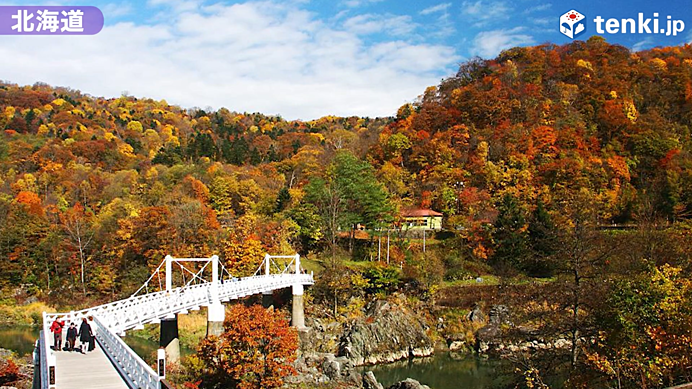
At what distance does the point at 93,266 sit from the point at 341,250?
17445mm

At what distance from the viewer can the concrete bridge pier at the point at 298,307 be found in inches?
1173

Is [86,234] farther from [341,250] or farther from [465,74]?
[465,74]

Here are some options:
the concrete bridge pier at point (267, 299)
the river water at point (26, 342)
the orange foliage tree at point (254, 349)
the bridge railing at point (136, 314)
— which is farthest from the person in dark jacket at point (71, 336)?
the concrete bridge pier at point (267, 299)

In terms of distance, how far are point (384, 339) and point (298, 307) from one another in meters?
5.72

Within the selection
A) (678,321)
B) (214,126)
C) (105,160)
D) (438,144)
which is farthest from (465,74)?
(678,321)

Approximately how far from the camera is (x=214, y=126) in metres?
95.0

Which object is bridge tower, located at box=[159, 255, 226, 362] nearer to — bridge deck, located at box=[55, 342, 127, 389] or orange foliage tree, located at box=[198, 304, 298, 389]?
orange foliage tree, located at box=[198, 304, 298, 389]

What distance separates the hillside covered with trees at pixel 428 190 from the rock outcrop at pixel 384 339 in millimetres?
4475

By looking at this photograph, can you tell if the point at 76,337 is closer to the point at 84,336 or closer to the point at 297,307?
the point at 84,336

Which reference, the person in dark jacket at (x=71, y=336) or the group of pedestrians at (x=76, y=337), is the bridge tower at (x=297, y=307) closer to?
the group of pedestrians at (x=76, y=337)

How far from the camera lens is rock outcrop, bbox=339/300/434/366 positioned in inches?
1018

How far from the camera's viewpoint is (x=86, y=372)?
36.1 ft

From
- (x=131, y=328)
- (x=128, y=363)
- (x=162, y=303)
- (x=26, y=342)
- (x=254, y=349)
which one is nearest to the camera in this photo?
(x=128, y=363)

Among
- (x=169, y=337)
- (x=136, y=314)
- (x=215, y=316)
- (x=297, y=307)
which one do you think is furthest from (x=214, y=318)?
(x=297, y=307)
